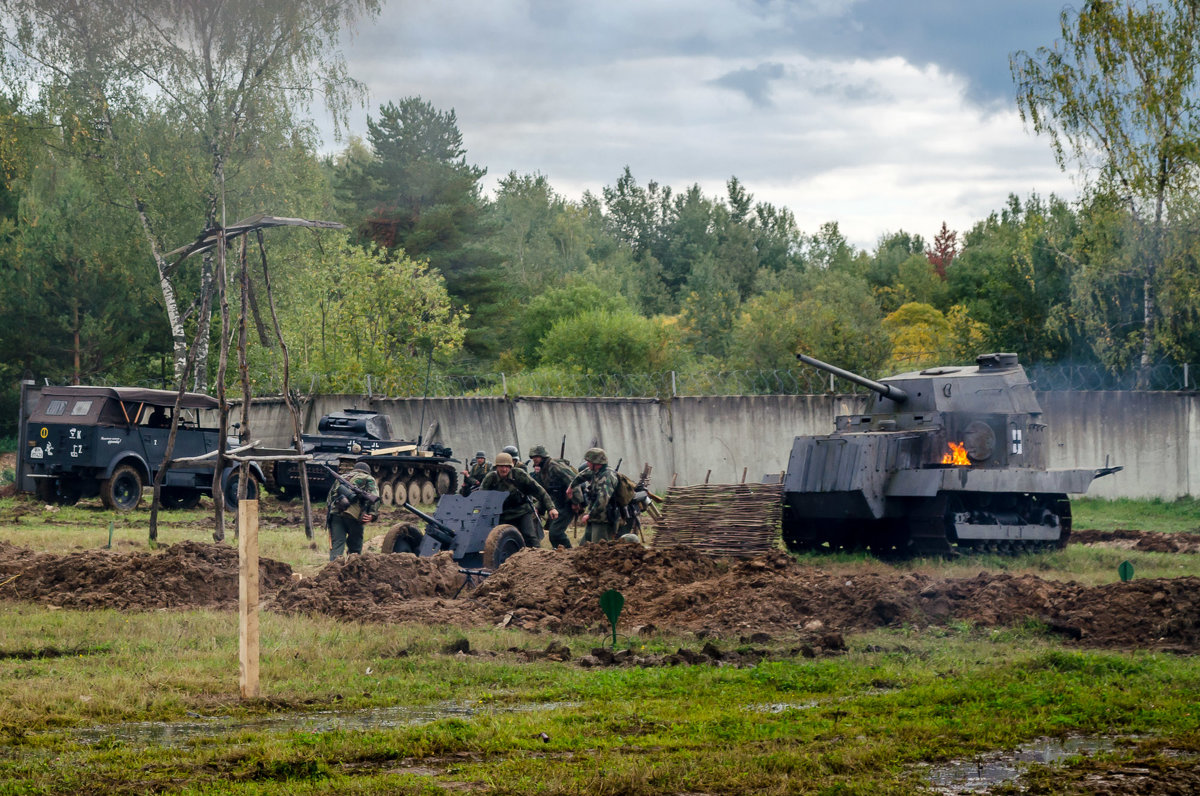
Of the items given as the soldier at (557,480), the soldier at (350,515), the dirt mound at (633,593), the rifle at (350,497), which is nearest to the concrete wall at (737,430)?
the soldier at (557,480)

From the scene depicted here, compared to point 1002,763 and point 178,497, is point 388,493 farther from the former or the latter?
point 1002,763

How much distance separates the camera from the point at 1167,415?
961 inches

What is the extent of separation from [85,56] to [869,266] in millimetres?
45183

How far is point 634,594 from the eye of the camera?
1239cm

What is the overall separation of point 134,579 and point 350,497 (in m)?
2.59

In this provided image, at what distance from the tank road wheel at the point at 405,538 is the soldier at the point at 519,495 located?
3.07 feet

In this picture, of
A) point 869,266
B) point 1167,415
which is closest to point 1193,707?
point 1167,415

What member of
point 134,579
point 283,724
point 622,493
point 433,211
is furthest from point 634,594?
point 433,211

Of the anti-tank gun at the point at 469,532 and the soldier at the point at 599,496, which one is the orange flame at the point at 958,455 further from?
the anti-tank gun at the point at 469,532

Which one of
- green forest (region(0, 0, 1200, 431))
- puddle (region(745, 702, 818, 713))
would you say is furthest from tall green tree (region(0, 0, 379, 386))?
puddle (region(745, 702, 818, 713))

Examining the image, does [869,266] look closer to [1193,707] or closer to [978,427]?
[978,427]

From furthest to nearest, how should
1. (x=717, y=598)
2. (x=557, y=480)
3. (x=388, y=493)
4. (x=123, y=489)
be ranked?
(x=388, y=493), (x=123, y=489), (x=557, y=480), (x=717, y=598)

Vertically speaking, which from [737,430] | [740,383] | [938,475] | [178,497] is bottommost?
[178,497]

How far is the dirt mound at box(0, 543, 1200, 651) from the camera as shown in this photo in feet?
35.6
